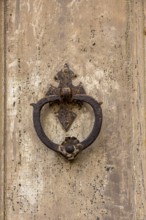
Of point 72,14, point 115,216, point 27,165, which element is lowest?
point 115,216

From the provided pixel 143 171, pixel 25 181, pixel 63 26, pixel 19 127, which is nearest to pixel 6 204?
pixel 25 181

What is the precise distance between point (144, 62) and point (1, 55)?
308mm

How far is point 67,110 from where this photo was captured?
3.93 feet

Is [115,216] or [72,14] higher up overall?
[72,14]

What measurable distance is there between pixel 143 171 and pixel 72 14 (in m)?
0.37

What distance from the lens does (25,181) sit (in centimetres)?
120

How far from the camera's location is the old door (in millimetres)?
1180

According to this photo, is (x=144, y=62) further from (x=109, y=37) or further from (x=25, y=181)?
(x=25, y=181)

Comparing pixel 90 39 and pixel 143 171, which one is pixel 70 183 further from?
pixel 90 39

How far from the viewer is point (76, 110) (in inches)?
47.2

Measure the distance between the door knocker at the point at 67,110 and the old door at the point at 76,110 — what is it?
15 millimetres

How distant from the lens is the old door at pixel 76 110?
1180 mm

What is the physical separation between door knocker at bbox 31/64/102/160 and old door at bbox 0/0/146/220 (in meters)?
0.01

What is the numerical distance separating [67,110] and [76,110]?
2 cm
